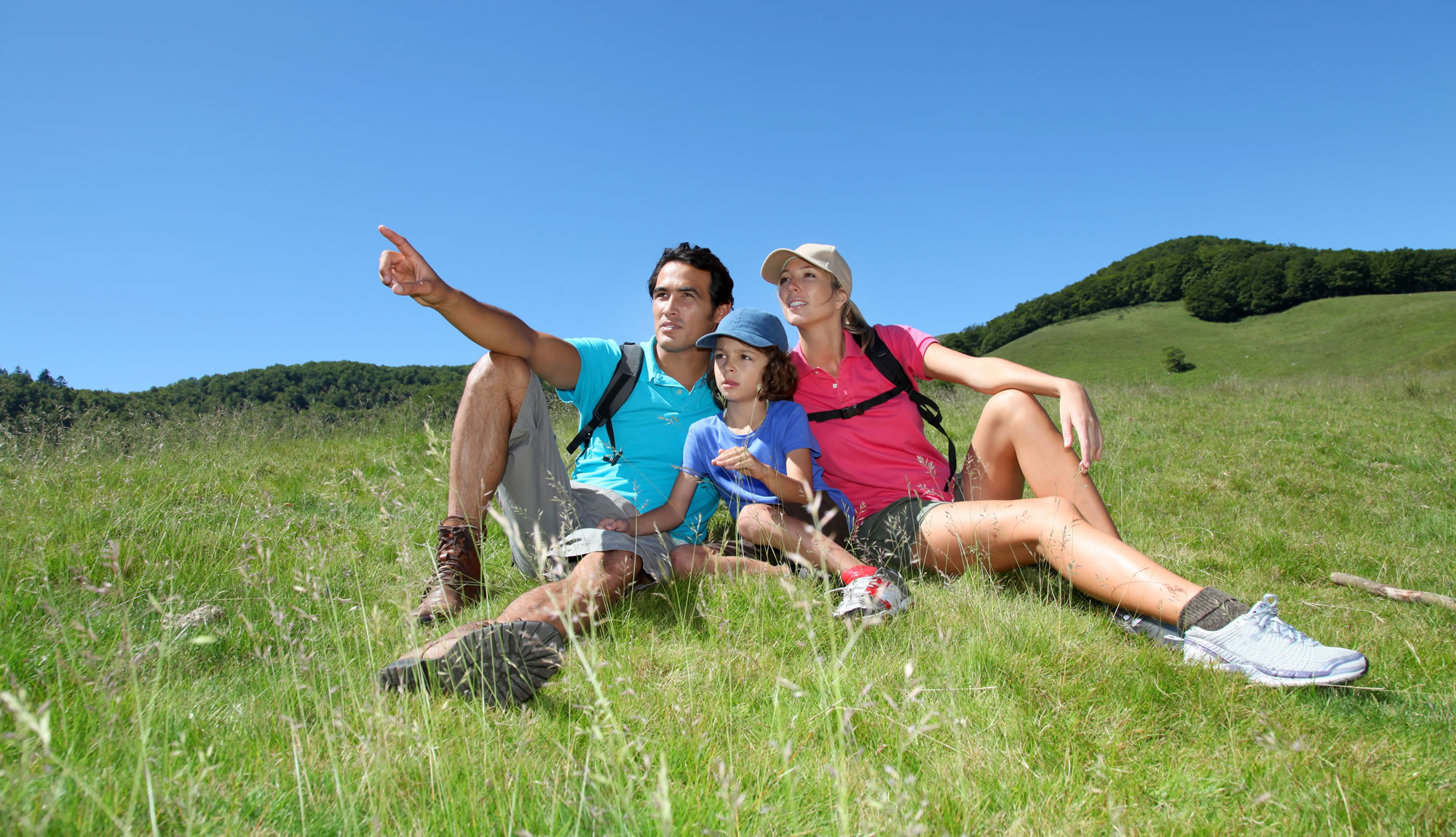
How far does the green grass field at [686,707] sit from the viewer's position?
1.54 m

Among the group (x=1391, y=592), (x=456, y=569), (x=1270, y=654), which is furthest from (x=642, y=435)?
(x=1391, y=592)

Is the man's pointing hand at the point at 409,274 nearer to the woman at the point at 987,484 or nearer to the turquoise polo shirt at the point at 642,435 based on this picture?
the turquoise polo shirt at the point at 642,435

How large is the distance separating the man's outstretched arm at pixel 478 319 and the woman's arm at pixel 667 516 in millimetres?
902

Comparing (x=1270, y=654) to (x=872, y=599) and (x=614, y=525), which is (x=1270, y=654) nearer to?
(x=872, y=599)

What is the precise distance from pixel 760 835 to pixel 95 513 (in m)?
4.84

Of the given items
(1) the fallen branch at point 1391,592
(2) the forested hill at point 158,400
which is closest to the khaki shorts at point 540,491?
(1) the fallen branch at point 1391,592

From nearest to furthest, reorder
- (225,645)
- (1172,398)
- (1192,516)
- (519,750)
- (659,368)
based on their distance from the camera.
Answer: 1. (519,750)
2. (225,645)
3. (659,368)
4. (1192,516)
5. (1172,398)

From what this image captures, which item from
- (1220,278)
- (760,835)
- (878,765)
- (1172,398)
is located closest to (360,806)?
(760,835)

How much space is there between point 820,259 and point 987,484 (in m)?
1.56

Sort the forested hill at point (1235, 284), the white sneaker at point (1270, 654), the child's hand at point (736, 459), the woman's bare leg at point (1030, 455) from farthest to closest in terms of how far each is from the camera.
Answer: the forested hill at point (1235, 284) → the woman's bare leg at point (1030, 455) → the child's hand at point (736, 459) → the white sneaker at point (1270, 654)

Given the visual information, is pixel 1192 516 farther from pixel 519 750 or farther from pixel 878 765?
pixel 519 750

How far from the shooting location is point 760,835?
5.12ft

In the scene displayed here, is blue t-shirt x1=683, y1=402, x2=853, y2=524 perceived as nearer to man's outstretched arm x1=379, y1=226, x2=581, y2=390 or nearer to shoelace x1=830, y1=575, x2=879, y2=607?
shoelace x1=830, y1=575, x2=879, y2=607

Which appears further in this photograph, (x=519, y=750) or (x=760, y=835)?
(x=519, y=750)
